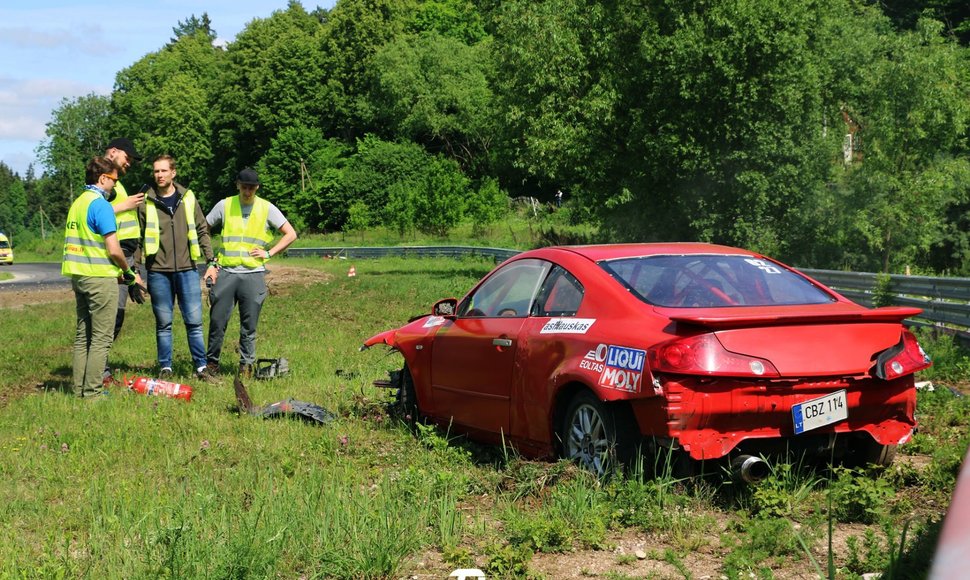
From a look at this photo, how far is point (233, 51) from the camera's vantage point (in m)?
90.8

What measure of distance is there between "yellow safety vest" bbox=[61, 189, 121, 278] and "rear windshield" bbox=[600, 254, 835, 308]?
5.31 m

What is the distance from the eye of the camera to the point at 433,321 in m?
8.14

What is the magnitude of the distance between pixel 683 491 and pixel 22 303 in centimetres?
2460

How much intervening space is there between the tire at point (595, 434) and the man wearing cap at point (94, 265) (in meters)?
5.25

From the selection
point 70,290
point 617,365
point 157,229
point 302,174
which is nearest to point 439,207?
point 302,174

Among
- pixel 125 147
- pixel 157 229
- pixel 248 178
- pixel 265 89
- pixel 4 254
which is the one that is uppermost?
pixel 265 89

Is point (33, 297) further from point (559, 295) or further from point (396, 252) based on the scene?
point (559, 295)

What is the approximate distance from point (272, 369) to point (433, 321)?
3.39m

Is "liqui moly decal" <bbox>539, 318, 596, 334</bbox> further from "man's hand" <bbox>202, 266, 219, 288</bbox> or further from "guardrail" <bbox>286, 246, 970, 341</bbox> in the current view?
"guardrail" <bbox>286, 246, 970, 341</bbox>

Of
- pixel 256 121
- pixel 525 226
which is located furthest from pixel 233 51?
pixel 525 226

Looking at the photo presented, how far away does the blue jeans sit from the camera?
36.1ft

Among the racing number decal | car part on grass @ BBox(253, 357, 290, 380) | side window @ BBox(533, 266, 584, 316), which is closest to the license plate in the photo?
the racing number decal

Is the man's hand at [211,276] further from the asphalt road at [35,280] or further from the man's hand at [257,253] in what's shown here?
the asphalt road at [35,280]

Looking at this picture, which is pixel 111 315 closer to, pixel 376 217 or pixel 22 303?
pixel 22 303
